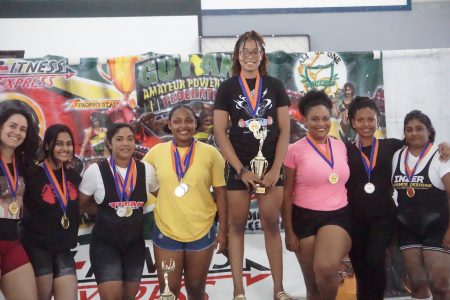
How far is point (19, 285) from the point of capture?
9.61 feet

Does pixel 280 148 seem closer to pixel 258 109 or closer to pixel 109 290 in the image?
pixel 258 109

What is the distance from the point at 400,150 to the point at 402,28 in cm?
466

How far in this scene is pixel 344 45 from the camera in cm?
762

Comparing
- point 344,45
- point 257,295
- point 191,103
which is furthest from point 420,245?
point 344,45

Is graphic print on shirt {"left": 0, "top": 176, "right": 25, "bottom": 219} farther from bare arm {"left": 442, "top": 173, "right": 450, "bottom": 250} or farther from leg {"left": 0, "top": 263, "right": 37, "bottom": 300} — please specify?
bare arm {"left": 442, "top": 173, "right": 450, "bottom": 250}

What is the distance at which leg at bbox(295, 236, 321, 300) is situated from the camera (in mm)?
3359

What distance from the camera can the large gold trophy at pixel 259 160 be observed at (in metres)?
3.10

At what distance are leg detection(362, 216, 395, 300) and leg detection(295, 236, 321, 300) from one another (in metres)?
0.39

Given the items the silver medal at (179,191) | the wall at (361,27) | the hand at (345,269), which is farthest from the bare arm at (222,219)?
the wall at (361,27)

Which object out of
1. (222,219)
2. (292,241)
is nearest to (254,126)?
(222,219)

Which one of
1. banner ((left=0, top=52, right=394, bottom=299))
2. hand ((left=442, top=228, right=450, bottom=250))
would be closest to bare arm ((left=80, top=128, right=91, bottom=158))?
banner ((left=0, top=52, right=394, bottom=299))

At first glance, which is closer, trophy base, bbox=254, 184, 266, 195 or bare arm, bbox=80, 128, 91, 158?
trophy base, bbox=254, 184, 266, 195

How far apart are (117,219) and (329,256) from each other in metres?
1.40

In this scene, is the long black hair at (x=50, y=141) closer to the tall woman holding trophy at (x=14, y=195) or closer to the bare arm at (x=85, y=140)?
the tall woman holding trophy at (x=14, y=195)
